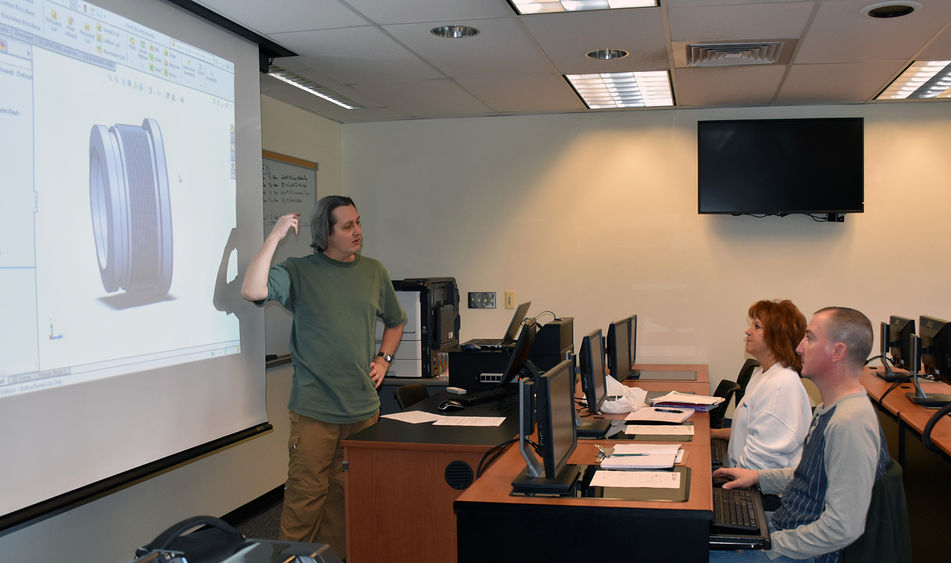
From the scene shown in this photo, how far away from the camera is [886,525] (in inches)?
82.7

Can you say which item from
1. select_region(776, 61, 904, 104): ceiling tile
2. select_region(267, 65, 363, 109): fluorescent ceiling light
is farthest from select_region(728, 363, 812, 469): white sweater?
select_region(267, 65, 363, 109): fluorescent ceiling light

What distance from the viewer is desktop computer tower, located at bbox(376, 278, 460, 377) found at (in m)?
4.84

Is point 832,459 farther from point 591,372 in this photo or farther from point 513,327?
point 513,327

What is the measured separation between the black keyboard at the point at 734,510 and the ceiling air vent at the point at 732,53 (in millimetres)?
2179

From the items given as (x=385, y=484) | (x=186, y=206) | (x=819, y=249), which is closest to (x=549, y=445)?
(x=385, y=484)

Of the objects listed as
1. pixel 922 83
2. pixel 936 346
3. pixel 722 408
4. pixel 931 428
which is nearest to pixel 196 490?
pixel 722 408

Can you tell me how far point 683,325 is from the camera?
5418 millimetres

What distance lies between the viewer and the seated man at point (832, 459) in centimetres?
211

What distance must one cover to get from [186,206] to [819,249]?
4.11m

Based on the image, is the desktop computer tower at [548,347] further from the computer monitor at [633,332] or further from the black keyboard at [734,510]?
the black keyboard at [734,510]

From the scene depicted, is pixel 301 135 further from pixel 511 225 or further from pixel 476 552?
pixel 476 552

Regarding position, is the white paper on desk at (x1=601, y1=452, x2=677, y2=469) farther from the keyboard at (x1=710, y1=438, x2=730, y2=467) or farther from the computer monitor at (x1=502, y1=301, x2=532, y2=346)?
the computer monitor at (x1=502, y1=301, x2=532, y2=346)

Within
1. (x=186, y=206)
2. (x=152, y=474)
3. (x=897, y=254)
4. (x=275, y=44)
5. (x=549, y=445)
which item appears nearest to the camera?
(x=549, y=445)

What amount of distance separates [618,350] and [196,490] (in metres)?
2.42
